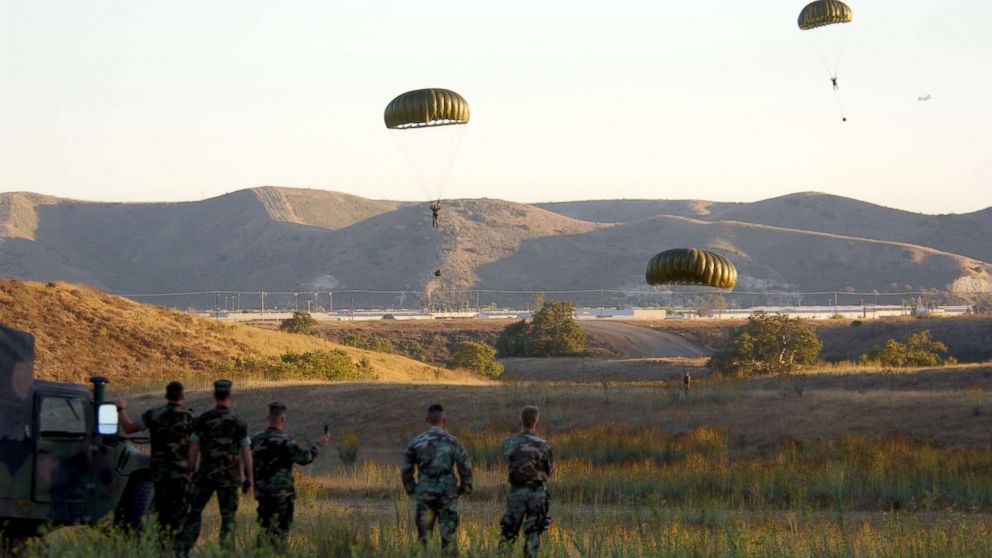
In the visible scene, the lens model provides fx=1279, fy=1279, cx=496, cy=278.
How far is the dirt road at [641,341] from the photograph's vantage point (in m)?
94.5

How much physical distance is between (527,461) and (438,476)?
878mm

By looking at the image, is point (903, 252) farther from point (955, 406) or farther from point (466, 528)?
point (466, 528)

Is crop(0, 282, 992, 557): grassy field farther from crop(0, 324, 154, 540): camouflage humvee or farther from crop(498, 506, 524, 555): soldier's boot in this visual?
crop(0, 324, 154, 540): camouflage humvee

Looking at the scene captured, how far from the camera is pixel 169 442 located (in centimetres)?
1213

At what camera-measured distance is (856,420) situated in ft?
99.7

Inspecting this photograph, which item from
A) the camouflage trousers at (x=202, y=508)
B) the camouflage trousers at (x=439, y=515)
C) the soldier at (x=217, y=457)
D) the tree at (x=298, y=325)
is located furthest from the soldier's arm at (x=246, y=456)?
the tree at (x=298, y=325)

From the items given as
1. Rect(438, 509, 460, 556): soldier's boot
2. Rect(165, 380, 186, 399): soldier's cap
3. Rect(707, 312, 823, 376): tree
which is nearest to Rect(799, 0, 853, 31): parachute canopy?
Rect(707, 312, 823, 376): tree

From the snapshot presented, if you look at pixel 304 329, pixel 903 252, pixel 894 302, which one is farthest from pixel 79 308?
pixel 903 252

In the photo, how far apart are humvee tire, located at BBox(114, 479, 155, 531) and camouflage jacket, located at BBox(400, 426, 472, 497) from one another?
2.66m

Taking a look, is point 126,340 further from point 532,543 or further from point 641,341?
point 532,543

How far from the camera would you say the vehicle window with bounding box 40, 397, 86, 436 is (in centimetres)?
1158

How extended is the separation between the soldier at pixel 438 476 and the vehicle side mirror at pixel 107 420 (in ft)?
8.96

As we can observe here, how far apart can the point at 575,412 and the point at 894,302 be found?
147 meters

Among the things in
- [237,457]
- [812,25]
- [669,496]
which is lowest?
[669,496]
